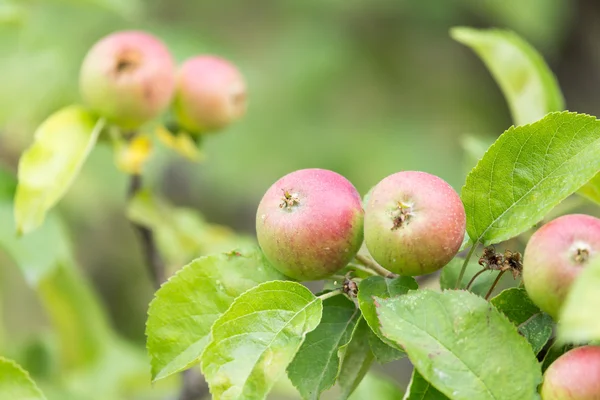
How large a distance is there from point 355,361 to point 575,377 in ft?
0.77

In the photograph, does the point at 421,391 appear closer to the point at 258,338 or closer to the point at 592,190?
the point at 258,338

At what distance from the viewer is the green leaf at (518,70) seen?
111 cm

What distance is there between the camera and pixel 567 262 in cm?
60

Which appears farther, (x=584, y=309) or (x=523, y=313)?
(x=523, y=313)

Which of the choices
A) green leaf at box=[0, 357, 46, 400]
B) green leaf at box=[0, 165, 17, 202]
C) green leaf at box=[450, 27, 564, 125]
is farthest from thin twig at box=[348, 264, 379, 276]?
green leaf at box=[0, 165, 17, 202]

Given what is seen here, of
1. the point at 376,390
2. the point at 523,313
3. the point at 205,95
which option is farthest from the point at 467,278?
the point at 205,95

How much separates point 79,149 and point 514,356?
2.30 feet

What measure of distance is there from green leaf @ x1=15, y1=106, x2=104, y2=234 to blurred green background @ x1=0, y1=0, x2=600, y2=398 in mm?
1251

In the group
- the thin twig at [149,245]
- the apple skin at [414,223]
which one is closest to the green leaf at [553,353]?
the apple skin at [414,223]

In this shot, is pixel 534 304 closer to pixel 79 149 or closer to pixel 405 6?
pixel 79 149

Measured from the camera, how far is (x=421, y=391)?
0.65 metres

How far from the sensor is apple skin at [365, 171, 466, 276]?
658 mm

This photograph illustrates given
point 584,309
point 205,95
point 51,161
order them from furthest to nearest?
point 205,95
point 51,161
point 584,309

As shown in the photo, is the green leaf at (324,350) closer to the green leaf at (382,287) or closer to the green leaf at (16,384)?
the green leaf at (382,287)
